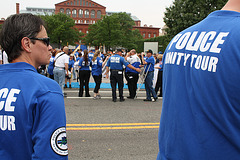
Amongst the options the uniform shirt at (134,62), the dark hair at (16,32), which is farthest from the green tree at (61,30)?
the dark hair at (16,32)

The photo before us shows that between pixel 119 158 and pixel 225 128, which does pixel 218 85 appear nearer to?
pixel 225 128

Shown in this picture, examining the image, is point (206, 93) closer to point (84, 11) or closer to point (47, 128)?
point (47, 128)

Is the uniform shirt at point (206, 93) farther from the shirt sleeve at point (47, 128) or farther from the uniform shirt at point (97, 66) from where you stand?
the uniform shirt at point (97, 66)

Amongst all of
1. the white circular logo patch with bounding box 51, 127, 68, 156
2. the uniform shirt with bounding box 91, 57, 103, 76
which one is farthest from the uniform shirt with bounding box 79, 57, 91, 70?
the white circular logo patch with bounding box 51, 127, 68, 156

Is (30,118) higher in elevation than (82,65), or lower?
lower

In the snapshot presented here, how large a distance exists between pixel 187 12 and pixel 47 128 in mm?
30629

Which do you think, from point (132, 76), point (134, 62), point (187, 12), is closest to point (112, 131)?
point (132, 76)

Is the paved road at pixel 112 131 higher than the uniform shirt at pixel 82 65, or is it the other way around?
the uniform shirt at pixel 82 65

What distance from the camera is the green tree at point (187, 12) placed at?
27.6 metres

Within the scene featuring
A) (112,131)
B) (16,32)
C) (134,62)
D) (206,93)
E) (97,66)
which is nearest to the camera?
(206,93)

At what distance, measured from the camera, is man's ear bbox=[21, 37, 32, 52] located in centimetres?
143

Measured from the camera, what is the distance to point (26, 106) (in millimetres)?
1283

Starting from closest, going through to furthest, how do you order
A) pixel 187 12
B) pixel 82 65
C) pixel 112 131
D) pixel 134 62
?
1. pixel 112 131
2. pixel 82 65
3. pixel 134 62
4. pixel 187 12

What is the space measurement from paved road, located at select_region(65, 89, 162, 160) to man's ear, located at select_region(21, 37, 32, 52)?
9.62ft
